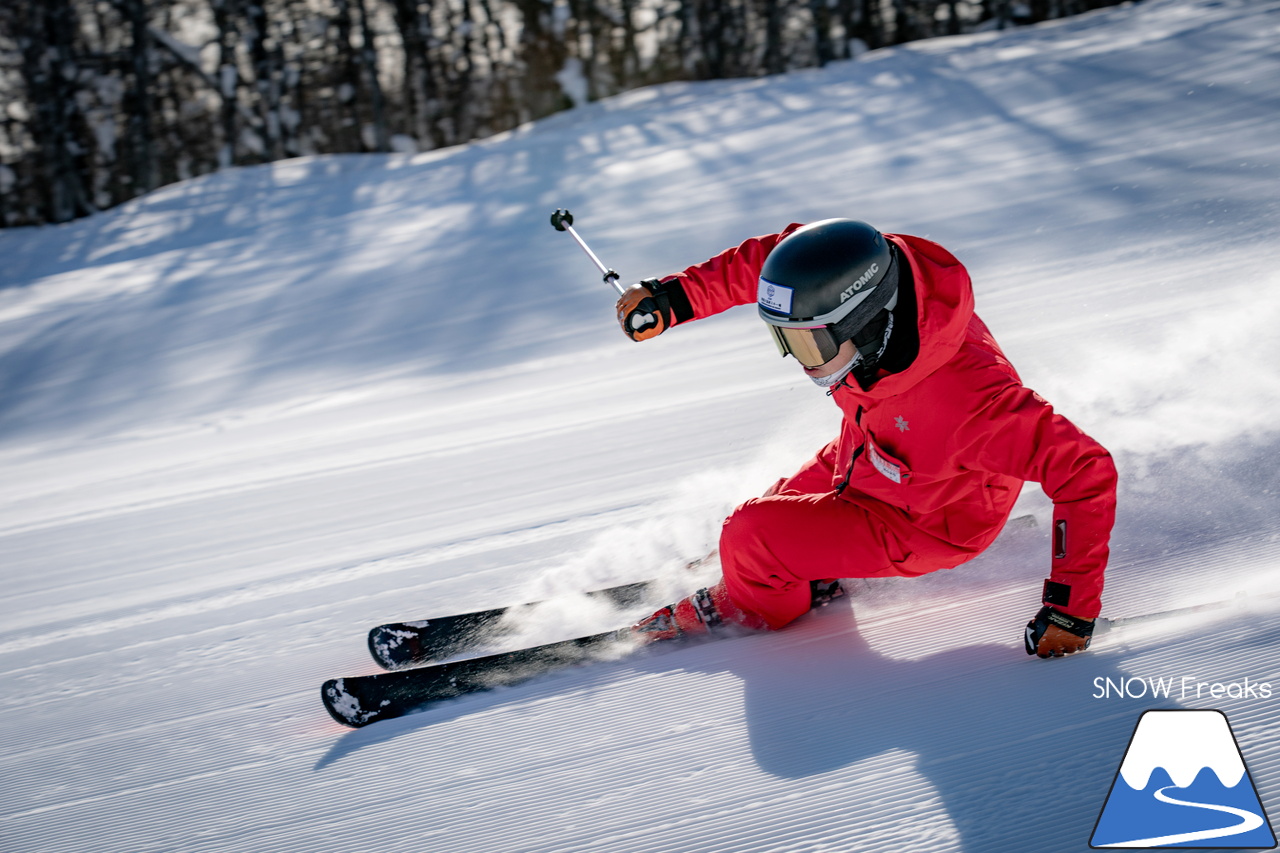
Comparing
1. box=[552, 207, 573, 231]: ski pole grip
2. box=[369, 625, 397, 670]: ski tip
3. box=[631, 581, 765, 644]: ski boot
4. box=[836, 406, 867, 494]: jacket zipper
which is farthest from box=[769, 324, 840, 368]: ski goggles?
box=[369, 625, 397, 670]: ski tip

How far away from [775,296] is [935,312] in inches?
14.1

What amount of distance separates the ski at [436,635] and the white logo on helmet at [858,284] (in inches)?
47.2

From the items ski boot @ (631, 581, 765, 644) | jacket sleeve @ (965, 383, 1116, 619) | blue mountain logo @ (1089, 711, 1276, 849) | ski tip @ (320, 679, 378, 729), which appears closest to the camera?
blue mountain logo @ (1089, 711, 1276, 849)

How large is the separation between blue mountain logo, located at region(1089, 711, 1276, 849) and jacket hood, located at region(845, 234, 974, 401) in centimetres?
88

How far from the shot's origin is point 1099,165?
6465 millimetres

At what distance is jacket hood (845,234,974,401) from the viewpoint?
2.01m

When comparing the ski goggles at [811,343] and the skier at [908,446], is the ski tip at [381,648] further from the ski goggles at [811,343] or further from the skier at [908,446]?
the ski goggles at [811,343]

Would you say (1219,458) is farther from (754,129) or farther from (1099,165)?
(754,129)

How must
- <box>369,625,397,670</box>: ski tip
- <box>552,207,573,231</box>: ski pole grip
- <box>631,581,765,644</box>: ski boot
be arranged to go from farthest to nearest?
<box>552,207,573,231</box>: ski pole grip < <box>369,625,397,670</box>: ski tip < <box>631,581,765,644</box>: ski boot

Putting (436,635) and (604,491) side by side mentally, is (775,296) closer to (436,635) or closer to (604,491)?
(436,635)

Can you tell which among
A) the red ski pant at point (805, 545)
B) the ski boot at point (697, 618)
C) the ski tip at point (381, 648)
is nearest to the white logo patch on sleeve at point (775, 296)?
the red ski pant at point (805, 545)

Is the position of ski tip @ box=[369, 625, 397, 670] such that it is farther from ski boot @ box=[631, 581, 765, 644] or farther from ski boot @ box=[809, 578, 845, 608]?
ski boot @ box=[809, 578, 845, 608]

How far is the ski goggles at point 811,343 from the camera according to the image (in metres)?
2.03

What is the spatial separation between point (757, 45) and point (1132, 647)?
35.0 feet
